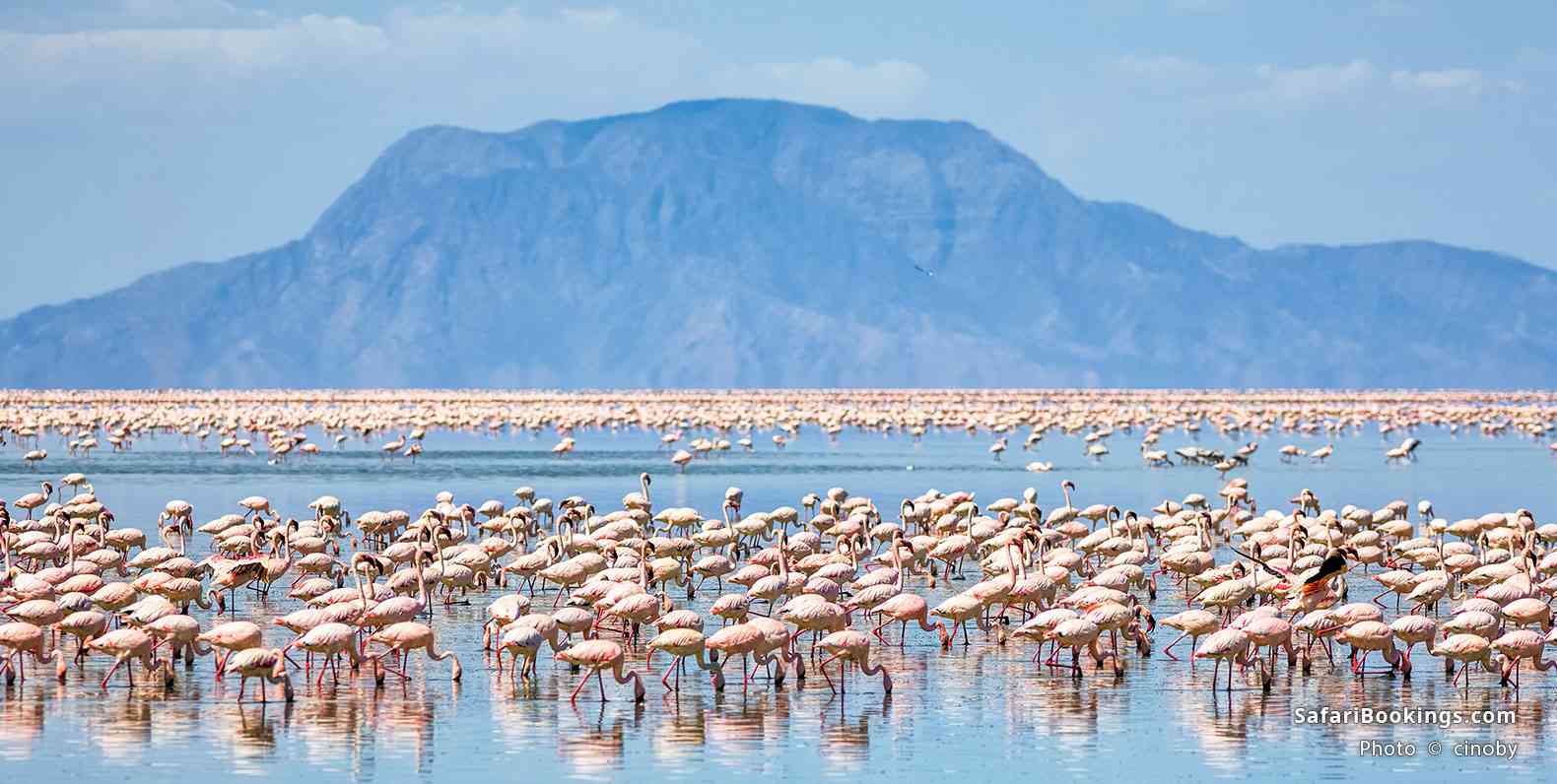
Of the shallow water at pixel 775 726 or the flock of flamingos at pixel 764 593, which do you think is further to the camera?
the flock of flamingos at pixel 764 593

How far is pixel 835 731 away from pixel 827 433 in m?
60.9

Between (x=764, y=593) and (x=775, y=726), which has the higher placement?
(x=764, y=593)

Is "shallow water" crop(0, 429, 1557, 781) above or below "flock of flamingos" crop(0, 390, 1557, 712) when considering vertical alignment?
A: below

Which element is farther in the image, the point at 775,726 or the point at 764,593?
the point at 764,593

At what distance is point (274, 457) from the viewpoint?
185 ft

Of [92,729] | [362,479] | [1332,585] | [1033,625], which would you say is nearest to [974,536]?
[1332,585]

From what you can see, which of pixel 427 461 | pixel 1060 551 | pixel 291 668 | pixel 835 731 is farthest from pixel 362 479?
pixel 835 731

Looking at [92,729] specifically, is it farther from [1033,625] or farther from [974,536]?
[974,536]

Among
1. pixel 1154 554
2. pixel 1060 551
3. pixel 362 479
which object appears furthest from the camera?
pixel 362 479

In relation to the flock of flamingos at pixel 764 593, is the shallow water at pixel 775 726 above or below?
below

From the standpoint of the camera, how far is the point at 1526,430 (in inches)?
3155

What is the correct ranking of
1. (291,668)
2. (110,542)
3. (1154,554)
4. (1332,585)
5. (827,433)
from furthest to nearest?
(827,433)
(1154,554)
(110,542)
(1332,585)
(291,668)

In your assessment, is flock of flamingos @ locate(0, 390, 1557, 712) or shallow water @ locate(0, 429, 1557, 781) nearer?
shallow water @ locate(0, 429, 1557, 781)

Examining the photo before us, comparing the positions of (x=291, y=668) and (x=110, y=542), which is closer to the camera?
(x=291, y=668)
